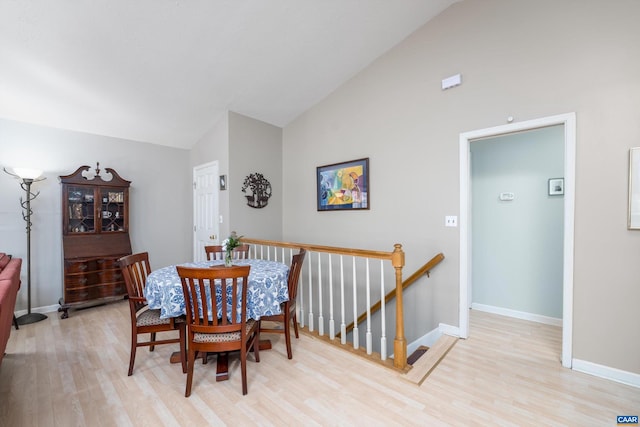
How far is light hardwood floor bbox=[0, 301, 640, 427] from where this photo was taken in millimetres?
1737

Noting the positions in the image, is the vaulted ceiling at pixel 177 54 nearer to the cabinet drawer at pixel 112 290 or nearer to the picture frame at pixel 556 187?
the cabinet drawer at pixel 112 290

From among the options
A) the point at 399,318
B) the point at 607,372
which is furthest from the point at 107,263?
the point at 607,372

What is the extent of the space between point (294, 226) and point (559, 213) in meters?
3.47

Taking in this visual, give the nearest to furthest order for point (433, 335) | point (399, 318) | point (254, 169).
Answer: point (399, 318), point (433, 335), point (254, 169)

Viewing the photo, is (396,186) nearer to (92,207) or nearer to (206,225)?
(206,225)

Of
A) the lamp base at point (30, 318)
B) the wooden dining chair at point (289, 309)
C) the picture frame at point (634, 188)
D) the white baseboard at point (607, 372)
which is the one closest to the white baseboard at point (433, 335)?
the white baseboard at point (607, 372)

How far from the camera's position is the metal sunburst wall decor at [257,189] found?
4.22m

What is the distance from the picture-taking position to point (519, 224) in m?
3.44

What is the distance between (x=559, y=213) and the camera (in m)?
3.20

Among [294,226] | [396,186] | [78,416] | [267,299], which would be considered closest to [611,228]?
[396,186]

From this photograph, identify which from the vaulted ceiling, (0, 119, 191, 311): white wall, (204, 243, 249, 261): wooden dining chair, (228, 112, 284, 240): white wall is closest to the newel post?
(204, 243, 249, 261): wooden dining chair

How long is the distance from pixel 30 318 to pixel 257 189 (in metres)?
3.14

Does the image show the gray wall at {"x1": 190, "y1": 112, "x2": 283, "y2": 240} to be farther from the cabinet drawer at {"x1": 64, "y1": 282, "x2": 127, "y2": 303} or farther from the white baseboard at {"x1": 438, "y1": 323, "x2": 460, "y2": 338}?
the white baseboard at {"x1": 438, "y1": 323, "x2": 460, "y2": 338}

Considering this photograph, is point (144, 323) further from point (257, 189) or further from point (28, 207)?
point (28, 207)
